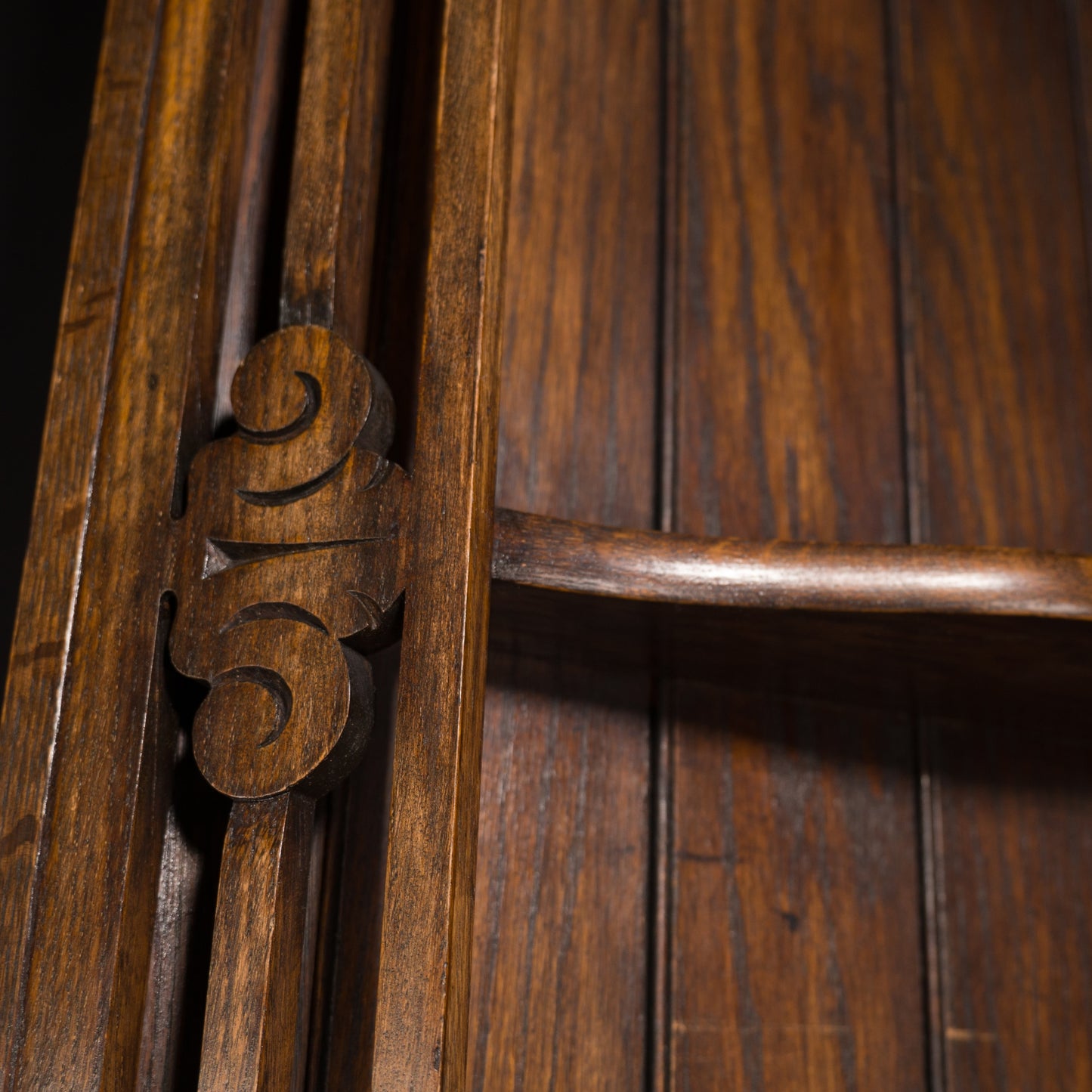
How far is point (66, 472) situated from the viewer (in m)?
0.52

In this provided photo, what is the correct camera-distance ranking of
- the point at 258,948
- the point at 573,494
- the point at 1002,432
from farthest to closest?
the point at 1002,432 → the point at 573,494 → the point at 258,948

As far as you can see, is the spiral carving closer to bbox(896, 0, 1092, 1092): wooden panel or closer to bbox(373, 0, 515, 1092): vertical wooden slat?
bbox(373, 0, 515, 1092): vertical wooden slat

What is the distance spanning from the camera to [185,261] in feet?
1.79

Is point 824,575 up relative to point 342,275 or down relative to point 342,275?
down

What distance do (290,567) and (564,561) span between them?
118 mm

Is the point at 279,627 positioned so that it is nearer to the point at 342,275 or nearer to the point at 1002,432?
the point at 342,275

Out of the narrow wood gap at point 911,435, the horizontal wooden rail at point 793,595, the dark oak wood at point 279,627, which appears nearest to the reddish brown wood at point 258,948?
the dark oak wood at point 279,627

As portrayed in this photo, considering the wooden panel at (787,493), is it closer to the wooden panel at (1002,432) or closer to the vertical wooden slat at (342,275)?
the wooden panel at (1002,432)

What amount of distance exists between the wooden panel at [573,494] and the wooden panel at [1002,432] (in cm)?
19

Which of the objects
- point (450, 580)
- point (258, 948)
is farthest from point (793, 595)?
point (258, 948)

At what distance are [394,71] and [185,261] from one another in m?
0.20

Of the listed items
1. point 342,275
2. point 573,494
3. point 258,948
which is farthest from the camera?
point 573,494

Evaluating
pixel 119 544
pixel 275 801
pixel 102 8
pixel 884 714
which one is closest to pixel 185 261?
pixel 119 544

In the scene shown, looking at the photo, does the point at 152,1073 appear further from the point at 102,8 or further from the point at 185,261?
the point at 102,8
